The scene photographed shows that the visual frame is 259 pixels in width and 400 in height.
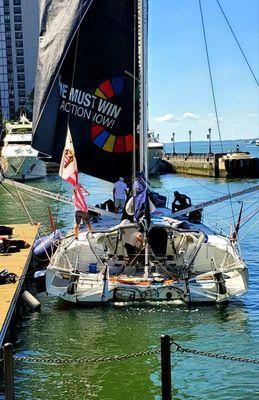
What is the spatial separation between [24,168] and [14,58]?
10862 centimetres

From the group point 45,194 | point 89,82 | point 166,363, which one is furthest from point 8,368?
point 89,82

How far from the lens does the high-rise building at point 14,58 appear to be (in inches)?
6486

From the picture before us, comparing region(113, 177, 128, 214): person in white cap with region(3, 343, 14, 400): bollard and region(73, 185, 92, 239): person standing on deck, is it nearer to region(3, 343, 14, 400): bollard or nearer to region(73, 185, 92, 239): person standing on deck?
region(73, 185, 92, 239): person standing on deck

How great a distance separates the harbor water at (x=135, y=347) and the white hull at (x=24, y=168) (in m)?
46.5

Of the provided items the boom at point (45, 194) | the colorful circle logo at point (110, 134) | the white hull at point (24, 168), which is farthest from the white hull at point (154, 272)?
the white hull at point (24, 168)

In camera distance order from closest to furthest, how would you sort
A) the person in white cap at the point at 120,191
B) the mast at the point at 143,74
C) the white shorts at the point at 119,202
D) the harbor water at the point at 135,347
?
the harbor water at the point at 135,347
the mast at the point at 143,74
the person in white cap at the point at 120,191
the white shorts at the point at 119,202

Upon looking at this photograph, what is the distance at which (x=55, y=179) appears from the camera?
237 feet

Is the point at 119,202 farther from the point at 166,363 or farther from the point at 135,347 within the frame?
the point at 166,363

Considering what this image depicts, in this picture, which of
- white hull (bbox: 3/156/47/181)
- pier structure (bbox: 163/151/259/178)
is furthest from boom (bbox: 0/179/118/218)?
pier structure (bbox: 163/151/259/178)

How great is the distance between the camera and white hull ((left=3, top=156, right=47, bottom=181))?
63912 mm

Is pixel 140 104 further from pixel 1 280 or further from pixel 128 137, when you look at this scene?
pixel 1 280

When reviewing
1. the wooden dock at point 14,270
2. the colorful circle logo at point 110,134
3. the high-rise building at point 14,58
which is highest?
the high-rise building at point 14,58

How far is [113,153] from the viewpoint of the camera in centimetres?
2002

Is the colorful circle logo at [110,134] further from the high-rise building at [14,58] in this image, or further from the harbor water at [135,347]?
the high-rise building at [14,58]
